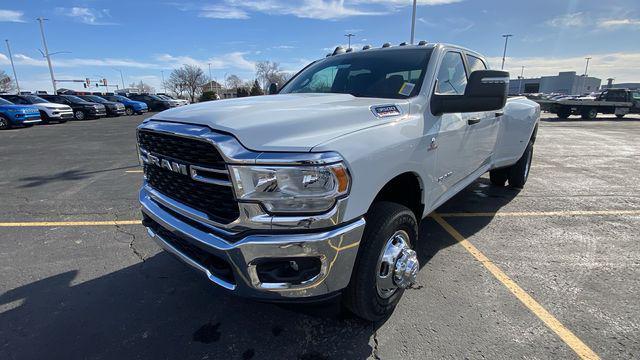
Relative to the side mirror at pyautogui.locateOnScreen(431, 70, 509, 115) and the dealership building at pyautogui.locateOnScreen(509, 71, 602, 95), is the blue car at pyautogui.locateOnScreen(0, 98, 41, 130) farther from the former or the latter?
the dealership building at pyautogui.locateOnScreen(509, 71, 602, 95)

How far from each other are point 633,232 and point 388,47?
3574 millimetres

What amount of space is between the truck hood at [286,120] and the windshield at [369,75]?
0.41m

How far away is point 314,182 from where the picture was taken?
187 centimetres

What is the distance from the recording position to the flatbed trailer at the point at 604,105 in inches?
904

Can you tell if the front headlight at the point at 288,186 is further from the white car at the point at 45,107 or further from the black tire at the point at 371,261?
the white car at the point at 45,107

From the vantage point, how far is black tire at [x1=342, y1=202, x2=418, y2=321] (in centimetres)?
223

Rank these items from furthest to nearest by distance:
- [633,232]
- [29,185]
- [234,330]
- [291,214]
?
[29,185], [633,232], [234,330], [291,214]

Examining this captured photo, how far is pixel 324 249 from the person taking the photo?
191cm

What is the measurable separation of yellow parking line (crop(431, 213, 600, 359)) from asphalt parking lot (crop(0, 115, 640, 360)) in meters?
0.01

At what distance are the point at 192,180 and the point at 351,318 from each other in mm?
1525

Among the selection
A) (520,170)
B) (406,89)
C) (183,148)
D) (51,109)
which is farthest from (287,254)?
(51,109)

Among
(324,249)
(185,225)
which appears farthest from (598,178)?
(185,225)

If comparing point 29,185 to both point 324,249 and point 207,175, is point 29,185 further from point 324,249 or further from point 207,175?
point 324,249

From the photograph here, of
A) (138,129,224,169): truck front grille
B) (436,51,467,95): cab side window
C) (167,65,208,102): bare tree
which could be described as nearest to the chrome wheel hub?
(138,129,224,169): truck front grille
